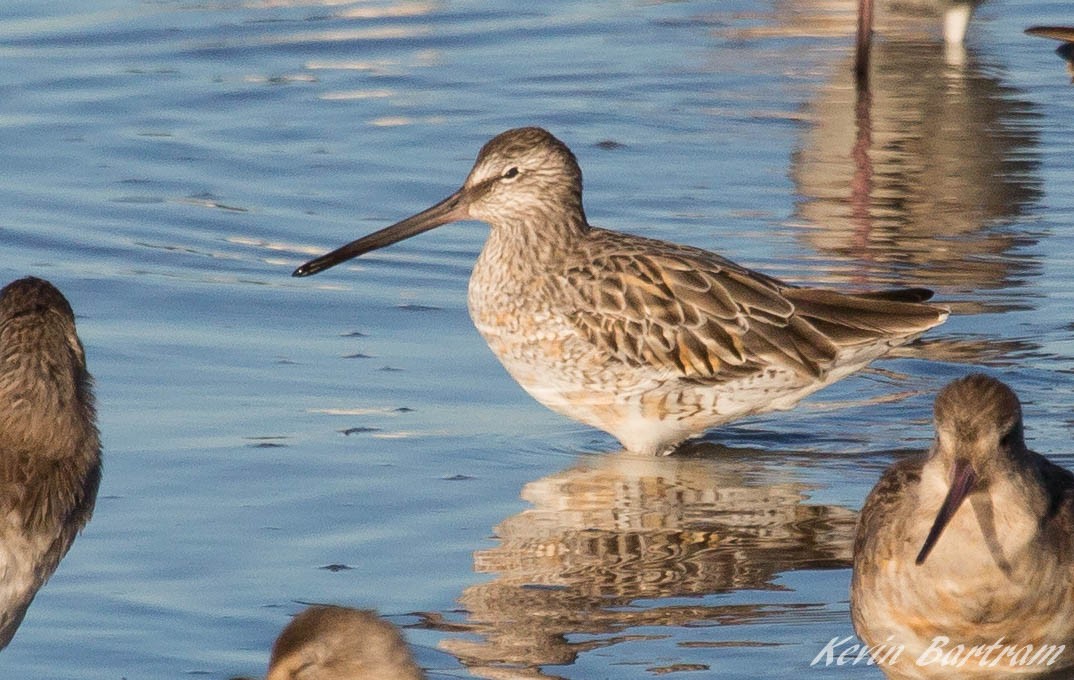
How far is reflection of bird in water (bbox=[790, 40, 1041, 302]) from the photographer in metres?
10.5

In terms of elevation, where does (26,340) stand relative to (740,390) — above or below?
above

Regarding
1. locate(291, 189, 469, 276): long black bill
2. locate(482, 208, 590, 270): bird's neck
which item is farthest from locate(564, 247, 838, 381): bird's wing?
locate(291, 189, 469, 276): long black bill

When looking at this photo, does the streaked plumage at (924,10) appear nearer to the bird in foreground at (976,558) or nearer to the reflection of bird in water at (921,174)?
the reflection of bird in water at (921,174)

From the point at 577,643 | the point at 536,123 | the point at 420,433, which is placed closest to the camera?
the point at 577,643

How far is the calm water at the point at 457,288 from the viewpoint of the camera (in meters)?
6.69

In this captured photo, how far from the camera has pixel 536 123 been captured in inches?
505

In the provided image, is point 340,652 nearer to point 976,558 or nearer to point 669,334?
point 976,558

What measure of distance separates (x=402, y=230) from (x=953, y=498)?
3862 mm

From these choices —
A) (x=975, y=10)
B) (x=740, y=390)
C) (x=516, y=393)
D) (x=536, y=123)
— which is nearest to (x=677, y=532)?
(x=740, y=390)

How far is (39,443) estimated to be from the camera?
6121 millimetres

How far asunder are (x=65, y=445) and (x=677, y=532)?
6.96 feet

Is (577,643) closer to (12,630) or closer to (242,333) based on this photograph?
(12,630)

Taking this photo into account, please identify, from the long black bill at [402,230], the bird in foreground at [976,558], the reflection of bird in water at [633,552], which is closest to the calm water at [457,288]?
the reflection of bird in water at [633,552]

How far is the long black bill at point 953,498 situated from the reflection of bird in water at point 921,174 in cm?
444
